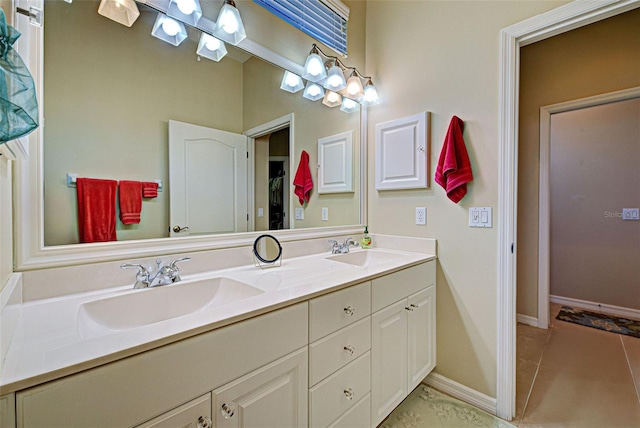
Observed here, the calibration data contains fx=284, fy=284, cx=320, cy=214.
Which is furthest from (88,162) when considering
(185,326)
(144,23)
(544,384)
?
(544,384)

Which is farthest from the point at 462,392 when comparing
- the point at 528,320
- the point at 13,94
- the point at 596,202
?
the point at 596,202

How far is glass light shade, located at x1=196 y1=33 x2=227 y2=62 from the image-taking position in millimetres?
1351

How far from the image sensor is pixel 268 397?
0.89m

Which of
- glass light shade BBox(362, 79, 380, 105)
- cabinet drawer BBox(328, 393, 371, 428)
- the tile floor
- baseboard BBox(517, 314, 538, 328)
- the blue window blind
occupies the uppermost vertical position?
the blue window blind

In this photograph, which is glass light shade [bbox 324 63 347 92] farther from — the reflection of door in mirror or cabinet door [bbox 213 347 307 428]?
cabinet door [bbox 213 347 307 428]

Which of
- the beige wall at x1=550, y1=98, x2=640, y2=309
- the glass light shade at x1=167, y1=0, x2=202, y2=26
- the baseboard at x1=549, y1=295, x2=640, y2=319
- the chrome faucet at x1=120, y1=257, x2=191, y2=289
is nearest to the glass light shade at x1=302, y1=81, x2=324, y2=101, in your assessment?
the glass light shade at x1=167, y1=0, x2=202, y2=26

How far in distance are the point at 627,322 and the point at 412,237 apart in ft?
8.59

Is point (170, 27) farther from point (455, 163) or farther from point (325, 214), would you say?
point (455, 163)

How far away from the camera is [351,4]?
6.92 ft

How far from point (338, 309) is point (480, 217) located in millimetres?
1046

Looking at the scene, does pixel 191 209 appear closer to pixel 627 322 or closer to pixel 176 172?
pixel 176 172

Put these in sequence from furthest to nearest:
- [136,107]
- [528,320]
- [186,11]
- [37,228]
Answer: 1. [528,320]
2. [186,11]
3. [136,107]
4. [37,228]

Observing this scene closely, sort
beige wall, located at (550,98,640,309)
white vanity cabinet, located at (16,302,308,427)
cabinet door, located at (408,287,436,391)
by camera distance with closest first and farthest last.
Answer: white vanity cabinet, located at (16,302,308,427) < cabinet door, located at (408,287,436,391) < beige wall, located at (550,98,640,309)

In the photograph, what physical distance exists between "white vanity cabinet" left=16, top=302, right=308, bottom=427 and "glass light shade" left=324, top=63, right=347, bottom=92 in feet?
5.01
